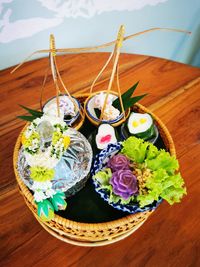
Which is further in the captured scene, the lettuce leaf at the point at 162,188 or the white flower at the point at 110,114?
the white flower at the point at 110,114

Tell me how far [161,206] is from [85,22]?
696mm

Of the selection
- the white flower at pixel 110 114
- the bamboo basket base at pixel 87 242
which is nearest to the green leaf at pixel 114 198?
the bamboo basket base at pixel 87 242

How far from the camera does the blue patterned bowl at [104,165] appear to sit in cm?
45

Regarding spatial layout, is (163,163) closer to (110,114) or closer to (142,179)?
(142,179)

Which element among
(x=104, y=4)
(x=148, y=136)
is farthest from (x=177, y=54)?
(x=148, y=136)

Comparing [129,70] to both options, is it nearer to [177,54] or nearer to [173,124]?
[173,124]

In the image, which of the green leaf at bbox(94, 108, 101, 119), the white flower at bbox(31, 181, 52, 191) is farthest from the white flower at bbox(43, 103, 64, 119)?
the white flower at bbox(31, 181, 52, 191)

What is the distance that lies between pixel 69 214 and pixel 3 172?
21 cm

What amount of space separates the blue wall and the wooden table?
0.08 m

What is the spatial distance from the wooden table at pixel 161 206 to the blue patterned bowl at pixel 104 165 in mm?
103

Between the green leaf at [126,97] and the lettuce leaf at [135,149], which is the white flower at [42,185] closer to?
the lettuce leaf at [135,149]

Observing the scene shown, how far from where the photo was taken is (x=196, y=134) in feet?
2.23

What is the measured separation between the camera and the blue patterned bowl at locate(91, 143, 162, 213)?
45cm

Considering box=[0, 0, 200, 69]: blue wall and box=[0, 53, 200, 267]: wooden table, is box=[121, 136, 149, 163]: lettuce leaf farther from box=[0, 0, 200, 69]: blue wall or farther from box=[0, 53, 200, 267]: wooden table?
box=[0, 0, 200, 69]: blue wall
